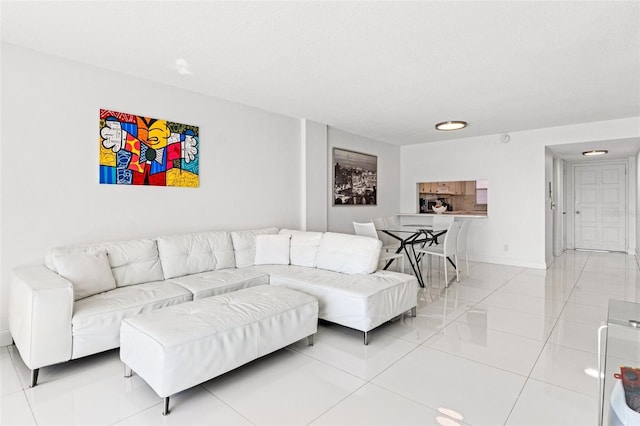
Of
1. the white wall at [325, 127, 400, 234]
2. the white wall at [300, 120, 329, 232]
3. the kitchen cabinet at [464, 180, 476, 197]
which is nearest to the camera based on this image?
the white wall at [300, 120, 329, 232]

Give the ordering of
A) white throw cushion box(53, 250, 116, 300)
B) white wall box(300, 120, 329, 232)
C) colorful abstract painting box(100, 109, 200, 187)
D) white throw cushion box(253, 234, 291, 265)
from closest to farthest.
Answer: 1. white throw cushion box(53, 250, 116, 300)
2. colorful abstract painting box(100, 109, 200, 187)
3. white throw cushion box(253, 234, 291, 265)
4. white wall box(300, 120, 329, 232)

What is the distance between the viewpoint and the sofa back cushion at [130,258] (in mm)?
2838

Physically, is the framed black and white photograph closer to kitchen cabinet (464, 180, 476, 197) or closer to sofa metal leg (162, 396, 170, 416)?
kitchen cabinet (464, 180, 476, 197)

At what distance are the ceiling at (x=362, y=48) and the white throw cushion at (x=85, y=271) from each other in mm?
1656

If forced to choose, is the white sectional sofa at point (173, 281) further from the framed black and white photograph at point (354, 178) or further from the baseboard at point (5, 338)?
the framed black and white photograph at point (354, 178)

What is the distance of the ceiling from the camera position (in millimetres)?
2209

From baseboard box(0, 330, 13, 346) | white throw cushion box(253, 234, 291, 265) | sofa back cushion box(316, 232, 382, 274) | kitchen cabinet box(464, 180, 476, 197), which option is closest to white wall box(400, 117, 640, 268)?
kitchen cabinet box(464, 180, 476, 197)

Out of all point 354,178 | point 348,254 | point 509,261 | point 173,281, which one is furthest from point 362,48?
point 509,261

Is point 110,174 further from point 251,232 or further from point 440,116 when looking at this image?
point 440,116

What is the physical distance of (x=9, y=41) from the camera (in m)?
2.64

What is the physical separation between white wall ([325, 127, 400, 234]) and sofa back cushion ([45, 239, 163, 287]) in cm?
290

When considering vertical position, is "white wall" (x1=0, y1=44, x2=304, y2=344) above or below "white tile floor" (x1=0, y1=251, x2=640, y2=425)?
above

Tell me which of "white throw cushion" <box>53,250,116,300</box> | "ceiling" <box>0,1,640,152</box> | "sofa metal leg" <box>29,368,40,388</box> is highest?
"ceiling" <box>0,1,640,152</box>

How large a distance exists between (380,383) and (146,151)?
9.77 feet
